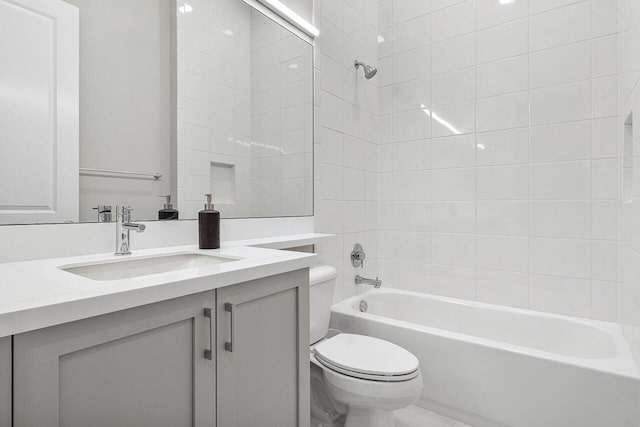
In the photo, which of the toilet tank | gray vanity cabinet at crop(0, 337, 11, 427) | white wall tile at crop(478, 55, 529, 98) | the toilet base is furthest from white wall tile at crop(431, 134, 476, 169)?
gray vanity cabinet at crop(0, 337, 11, 427)

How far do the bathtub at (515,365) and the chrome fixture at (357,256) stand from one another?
227mm

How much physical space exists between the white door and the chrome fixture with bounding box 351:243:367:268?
5.26ft

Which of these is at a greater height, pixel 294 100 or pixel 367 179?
pixel 294 100

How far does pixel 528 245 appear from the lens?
2.08 meters

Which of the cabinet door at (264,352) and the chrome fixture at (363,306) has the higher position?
the cabinet door at (264,352)

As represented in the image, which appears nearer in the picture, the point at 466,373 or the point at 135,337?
the point at 135,337

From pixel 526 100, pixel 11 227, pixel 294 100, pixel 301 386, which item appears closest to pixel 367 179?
pixel 294 100

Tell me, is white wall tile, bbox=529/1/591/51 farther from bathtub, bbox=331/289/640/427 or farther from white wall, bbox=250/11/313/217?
bathtub, bbox=331/289/640/427

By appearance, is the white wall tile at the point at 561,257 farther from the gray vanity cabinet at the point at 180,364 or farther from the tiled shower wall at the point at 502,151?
the gray vanity cabinet at the point at 180,364

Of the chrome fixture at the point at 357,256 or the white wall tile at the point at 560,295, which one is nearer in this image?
the white wall tile at the point at 560,295

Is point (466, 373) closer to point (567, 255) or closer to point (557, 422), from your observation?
point (557, 422)

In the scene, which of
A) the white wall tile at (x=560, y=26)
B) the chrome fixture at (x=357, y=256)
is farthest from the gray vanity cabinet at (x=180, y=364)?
the white wall tile at (x=560, y=26)

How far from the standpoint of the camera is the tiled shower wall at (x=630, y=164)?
133 centimetres

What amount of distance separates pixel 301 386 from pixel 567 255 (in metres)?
1.71
